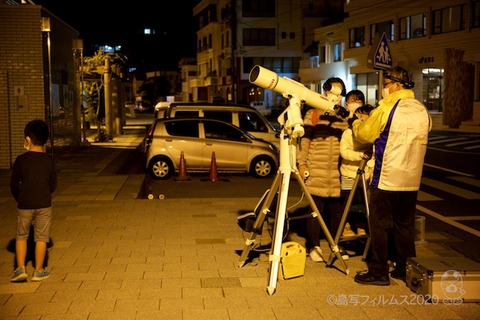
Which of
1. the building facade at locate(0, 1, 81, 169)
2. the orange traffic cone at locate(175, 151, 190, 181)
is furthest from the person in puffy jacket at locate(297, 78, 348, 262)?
the building facade at locate(0, 1, 81, 169)

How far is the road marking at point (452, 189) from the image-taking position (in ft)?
40.2

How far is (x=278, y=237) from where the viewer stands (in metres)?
5.88

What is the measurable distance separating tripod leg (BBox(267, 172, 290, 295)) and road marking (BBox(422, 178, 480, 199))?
736 centimetres

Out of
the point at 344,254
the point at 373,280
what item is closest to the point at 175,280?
the point at 373,280

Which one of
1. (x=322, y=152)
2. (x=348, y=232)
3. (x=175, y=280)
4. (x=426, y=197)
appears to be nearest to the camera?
(x=175, y=280)

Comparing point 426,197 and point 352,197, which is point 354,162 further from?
point 426,197

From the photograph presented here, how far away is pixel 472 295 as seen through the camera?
5539 millimetres

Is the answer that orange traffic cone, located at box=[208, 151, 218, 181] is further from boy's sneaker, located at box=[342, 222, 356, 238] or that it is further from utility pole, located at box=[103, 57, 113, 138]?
utility pole, located at box=[103, 57, 113, 138]

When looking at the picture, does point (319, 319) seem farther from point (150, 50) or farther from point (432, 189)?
point (150, 50)

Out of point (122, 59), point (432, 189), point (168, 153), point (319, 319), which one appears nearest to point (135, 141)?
point (122, 59)

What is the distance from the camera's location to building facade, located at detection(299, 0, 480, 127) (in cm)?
3409

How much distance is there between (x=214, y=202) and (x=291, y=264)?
4904 mm

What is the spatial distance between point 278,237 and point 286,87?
1.49 m

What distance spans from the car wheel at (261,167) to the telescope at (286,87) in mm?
9027
